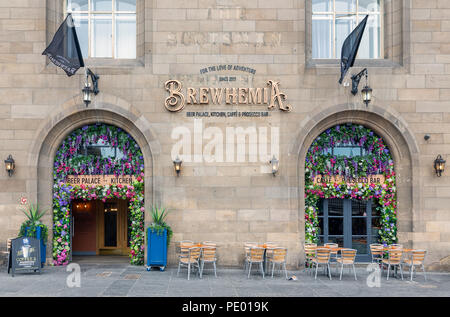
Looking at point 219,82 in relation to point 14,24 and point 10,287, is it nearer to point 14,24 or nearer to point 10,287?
point 14,24

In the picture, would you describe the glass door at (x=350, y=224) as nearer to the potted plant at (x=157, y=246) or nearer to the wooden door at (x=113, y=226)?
the potted plant at (x=157, y=246)

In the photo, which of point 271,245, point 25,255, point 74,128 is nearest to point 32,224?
point 25,255

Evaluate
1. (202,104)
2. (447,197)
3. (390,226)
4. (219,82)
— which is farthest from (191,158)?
(447,197)

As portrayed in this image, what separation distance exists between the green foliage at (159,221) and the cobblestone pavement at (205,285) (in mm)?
1170

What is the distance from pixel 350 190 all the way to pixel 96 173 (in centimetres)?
834

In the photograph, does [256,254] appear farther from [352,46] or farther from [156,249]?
[352,46]

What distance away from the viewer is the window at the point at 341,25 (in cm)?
1229

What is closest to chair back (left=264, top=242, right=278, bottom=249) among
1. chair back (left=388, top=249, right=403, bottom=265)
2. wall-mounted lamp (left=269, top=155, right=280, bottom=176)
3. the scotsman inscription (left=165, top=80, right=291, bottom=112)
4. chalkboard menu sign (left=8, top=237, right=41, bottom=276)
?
wall-mounted lamp (left=269, top=155, right=280, bottom=176)

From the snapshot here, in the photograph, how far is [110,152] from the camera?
1209 cm

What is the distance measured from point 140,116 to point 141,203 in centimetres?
279

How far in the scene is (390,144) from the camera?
1188cm

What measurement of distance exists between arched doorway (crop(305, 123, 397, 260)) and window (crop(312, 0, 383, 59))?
8.50ft

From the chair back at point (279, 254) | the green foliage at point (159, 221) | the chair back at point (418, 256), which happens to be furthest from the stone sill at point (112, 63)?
the chair back at point (418, 256)

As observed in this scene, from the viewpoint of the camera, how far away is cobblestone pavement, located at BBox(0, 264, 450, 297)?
8656mm
